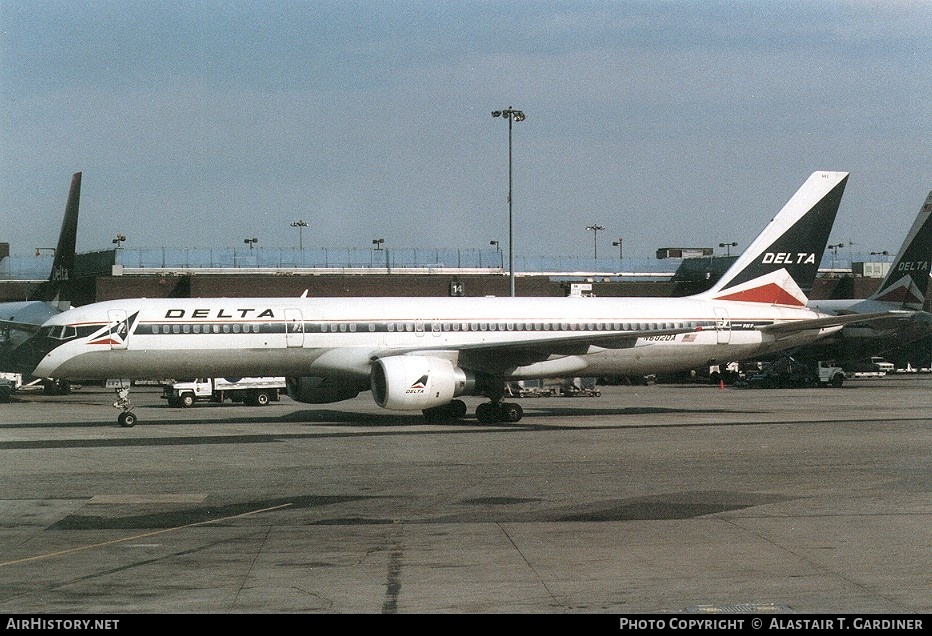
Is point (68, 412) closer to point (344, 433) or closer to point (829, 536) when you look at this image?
point (344, 433)

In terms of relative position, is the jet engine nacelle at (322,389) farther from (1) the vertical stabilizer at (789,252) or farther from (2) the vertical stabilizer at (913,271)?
(2) the vertical stabilizer at (913,271)

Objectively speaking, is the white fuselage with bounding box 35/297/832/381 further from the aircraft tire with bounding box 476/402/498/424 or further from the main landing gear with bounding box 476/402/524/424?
the aircraft tire with bounding box 476/402/498/424

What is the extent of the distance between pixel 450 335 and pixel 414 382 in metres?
4.12

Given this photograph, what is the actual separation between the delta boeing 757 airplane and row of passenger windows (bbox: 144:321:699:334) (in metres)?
0.03

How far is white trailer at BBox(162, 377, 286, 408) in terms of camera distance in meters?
46.4

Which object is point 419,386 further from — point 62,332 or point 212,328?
point 62,332

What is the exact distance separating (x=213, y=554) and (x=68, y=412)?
102 feet

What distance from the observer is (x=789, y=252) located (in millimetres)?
38562

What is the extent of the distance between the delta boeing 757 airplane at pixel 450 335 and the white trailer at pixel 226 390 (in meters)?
12.9

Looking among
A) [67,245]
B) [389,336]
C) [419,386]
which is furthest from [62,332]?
[67,245]

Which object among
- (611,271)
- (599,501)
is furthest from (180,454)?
(611,271)

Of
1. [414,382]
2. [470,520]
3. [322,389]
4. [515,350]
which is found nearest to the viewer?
[470,520]

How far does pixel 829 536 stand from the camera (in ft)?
43.0

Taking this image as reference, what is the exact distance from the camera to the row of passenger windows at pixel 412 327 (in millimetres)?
32156
